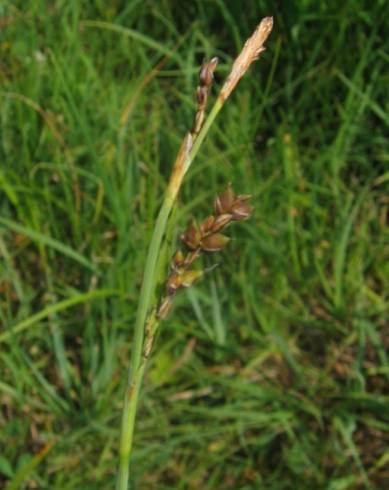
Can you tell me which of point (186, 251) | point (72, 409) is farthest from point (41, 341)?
point (186, 251)

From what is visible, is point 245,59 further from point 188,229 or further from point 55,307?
point 55,307

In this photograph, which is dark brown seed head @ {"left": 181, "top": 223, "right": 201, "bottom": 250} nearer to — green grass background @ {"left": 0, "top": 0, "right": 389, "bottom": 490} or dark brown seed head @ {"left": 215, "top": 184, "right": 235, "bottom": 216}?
dark brown seed head @ {"left": 215, "top": 184, "right": 235, "bottom": 216}

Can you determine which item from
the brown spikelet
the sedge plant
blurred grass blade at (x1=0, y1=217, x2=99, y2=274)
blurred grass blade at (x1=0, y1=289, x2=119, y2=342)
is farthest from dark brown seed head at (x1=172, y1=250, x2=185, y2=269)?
blurred grass blade at (x1=0, y1=217, x2=99, y2=274)

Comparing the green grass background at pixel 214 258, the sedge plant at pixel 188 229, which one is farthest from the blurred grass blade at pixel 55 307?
the sedge plant at pixel 188 229

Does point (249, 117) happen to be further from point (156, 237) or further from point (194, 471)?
point (156, 237)

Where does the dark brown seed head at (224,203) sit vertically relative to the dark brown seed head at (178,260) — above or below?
above

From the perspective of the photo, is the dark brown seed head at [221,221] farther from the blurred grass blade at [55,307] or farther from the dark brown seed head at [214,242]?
the blurred grass blade at [55,307]
